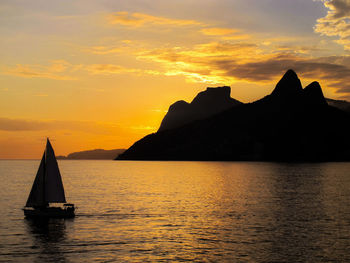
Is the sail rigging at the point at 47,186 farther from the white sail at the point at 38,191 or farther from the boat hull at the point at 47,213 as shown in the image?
the boat hull at the point at 47,213

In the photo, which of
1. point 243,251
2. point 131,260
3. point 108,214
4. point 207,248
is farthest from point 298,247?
point 108,214

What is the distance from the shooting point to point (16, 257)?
39.4 meters

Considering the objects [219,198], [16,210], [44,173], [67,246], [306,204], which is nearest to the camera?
[67,246]

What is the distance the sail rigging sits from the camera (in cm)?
6050

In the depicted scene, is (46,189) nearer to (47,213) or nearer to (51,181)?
(51,181)

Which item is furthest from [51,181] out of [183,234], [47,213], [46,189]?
[183,234]

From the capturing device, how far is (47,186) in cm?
6078

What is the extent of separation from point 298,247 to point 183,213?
94.4 feet

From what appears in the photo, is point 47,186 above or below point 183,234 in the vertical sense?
above

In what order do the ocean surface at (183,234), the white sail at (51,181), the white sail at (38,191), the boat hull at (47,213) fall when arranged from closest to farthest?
the ocean surface at (183,234) < the white sail at (38,191) < the white sail at (51,181) < the boat hull at (47,213)

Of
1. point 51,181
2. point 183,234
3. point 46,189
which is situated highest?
point 51,181

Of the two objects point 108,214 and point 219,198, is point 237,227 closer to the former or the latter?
point 108,214

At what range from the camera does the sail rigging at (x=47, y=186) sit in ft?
198

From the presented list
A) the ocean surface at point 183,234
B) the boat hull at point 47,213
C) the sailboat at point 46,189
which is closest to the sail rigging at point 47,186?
the sailboat at point 46,189
